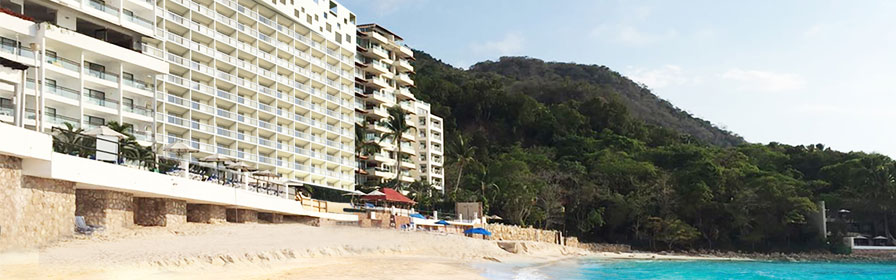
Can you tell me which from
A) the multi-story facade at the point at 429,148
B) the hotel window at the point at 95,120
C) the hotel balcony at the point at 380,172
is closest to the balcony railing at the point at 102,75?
the hotel window at the point at 95,120

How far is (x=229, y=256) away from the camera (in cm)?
2247

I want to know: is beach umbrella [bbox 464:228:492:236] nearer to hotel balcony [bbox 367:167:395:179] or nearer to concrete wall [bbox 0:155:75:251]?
hotel balcony [bbox 367:167:395:179]

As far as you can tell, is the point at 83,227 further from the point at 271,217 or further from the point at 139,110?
the point at 139,110

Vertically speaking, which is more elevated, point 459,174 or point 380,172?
point 380,172

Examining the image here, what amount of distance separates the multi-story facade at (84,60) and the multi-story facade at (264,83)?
11.3 feet

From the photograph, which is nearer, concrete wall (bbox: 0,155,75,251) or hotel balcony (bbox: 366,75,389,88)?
concrete wall (bbox: 0,155,75,251)

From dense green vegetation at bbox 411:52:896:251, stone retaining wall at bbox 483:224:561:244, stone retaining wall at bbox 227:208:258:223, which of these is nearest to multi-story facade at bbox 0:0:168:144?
stone retaining wall at bbox 227:208:258:223

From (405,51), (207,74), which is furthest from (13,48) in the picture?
(405,51)

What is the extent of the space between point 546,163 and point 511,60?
4091 inches

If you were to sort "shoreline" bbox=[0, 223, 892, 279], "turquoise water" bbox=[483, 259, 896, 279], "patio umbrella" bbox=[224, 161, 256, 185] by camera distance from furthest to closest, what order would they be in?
"patio umbrella" bbox=[224, 161, 256, 185], "turquoise water" bbox=[483, 259, 896, 279], "shoreline" bbox=[0, 223, 892, 279]

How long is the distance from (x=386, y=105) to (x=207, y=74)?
1257 inches

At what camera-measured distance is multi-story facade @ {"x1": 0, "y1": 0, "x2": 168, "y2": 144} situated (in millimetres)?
42031

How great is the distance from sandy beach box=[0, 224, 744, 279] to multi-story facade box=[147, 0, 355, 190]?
78.9 ft

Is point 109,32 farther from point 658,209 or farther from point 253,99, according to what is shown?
point 658,209
